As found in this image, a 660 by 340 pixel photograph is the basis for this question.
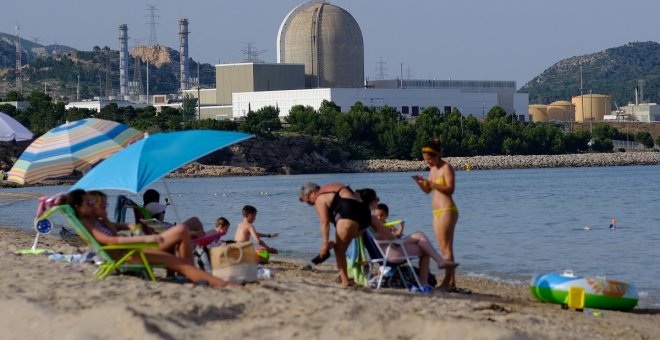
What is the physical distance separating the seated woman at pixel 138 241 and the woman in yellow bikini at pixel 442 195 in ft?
7.11

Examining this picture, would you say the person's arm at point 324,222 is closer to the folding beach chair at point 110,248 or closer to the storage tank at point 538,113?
the folding beach chair at point 110,248

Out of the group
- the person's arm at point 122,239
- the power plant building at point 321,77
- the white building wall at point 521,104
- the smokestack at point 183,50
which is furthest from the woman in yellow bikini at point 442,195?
the smokestack at point 183,50

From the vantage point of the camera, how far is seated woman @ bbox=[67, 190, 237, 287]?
9734 millimetres

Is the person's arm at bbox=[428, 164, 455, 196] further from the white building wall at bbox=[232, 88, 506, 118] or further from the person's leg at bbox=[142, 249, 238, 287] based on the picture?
the white building wall at bbox=[232, 88, 506, 118]

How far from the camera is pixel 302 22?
325 feet

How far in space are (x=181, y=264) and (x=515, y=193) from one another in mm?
35457

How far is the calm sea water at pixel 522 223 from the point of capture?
16.6 m

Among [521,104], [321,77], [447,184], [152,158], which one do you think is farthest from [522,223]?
[521,104]

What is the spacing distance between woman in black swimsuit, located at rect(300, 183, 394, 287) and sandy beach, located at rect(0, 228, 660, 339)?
36cm

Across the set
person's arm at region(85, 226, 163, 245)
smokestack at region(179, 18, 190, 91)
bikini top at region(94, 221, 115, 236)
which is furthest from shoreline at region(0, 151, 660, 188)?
person's arm at region(85, 226, 163, 245)

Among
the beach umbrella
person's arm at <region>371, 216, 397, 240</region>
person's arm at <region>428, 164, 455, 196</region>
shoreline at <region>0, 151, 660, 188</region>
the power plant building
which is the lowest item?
shoreline at <region>0, 151, 660, 188</region>

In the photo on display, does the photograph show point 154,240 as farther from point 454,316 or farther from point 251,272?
point 454,316

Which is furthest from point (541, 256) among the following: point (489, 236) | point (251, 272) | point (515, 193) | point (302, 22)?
point (302, 22)

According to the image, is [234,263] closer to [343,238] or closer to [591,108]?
[343,238]
